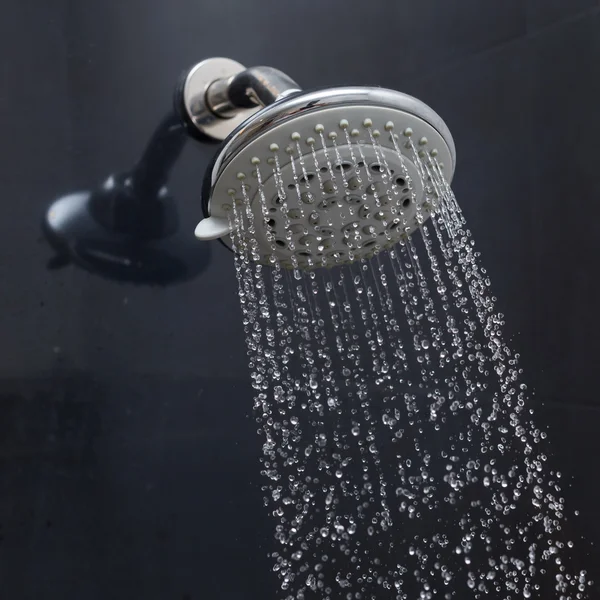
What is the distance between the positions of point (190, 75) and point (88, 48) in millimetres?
104

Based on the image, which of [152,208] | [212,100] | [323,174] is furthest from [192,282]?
[323,174]

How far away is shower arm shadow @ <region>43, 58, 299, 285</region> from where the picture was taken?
2.27 feet

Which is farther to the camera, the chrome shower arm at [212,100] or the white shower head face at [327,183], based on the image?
the chrome shower arm at [212,100]

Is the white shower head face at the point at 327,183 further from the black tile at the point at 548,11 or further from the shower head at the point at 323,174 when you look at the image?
the black tile at the point at 548,11

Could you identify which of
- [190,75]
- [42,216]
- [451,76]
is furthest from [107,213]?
[451,76]

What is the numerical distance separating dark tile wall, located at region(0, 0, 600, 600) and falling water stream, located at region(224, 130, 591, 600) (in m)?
0.03

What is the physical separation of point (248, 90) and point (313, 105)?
0.58ft

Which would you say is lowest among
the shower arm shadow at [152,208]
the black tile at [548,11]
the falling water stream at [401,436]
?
the falling water stream at [401,436]

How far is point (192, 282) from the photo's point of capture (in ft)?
2.52

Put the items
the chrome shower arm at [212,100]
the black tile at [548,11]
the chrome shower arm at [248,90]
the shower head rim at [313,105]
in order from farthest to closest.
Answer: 1. the black tile at [548,11]
2. the chrome shower arm at [212,100]
3. the chrome shower arm at [248,90]
4. the shower head rim at [313,105]

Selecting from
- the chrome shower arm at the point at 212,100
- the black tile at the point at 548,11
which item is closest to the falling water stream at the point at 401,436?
the chrome shower arm at the point at 212,100

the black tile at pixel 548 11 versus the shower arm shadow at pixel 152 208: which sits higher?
the black tile at pixel 548 11

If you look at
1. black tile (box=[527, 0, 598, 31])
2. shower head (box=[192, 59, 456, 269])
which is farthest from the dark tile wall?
shower head (box=[192, 59, 456, 269])

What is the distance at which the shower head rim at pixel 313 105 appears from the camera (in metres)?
0.48
